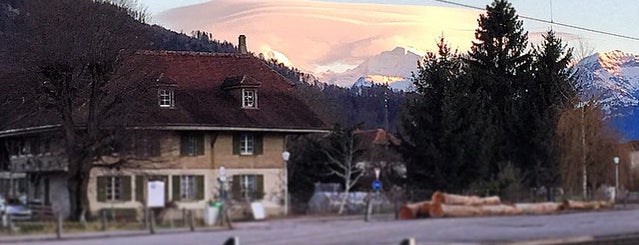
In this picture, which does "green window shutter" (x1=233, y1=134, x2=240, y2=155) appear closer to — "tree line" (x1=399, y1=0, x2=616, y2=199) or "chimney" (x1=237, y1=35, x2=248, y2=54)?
"tree line" (x1=399, y1=0, x2=616, y2=199)

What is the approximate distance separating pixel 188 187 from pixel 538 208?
61.5 feet

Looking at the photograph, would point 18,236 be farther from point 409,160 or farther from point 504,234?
point 409,160

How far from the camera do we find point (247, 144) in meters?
60.0

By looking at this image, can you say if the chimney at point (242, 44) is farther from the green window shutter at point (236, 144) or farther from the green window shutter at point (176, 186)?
the green window shutter at point (176, 186)

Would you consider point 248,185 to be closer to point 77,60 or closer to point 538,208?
point 77,60

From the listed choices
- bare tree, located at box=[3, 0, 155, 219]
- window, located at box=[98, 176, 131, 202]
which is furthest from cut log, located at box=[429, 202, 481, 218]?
window, located at box=[98, 176, 131, 202]

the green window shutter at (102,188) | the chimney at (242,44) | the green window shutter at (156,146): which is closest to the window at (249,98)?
the green window shutter at (156,146)

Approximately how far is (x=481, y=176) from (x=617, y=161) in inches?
304

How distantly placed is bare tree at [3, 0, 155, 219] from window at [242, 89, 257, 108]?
6.86m

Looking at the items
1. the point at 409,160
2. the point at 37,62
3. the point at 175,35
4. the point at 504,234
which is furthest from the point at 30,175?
the point at 175,35

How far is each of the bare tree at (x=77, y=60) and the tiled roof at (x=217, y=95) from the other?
170cm

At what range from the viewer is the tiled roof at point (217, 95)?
191 feet

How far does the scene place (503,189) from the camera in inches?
2110

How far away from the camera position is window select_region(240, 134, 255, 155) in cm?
5972
